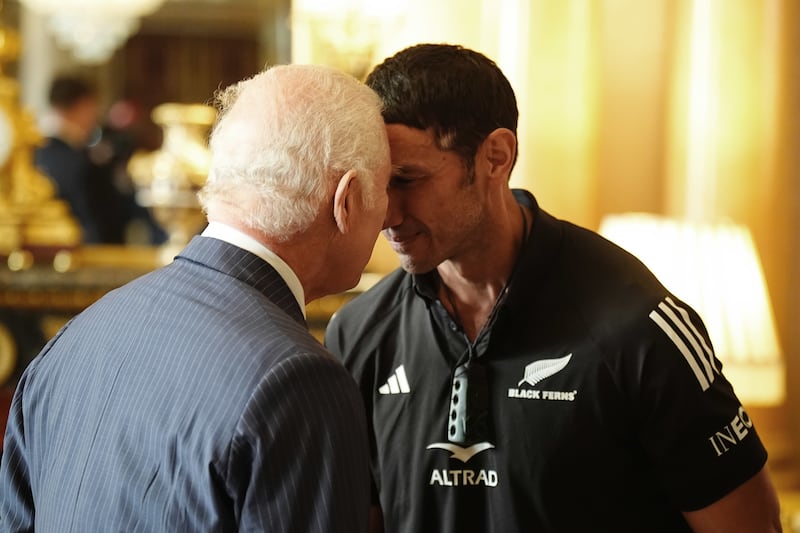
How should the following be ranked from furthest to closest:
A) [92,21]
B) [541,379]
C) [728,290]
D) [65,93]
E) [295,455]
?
[92,21] → [65,93] → [728,290] → [541,379] → [295,455]

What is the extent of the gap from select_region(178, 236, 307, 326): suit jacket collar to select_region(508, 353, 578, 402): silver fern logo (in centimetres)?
45

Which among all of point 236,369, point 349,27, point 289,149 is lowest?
point 236,369

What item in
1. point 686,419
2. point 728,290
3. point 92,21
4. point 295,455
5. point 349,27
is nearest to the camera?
point 295,455

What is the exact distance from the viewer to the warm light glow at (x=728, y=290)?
103 inches

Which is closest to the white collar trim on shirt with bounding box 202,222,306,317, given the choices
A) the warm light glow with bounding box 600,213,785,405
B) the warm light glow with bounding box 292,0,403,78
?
the warm light glow with bounding box 600,213,785,405

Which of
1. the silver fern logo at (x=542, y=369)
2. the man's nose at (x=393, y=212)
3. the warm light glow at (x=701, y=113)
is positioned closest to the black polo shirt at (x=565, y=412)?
the silver fern logo at (x=542, y=369)

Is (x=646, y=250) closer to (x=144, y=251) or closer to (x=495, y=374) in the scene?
(x=495, y=374)

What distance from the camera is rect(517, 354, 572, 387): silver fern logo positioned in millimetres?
1597

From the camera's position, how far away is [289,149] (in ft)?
4.20

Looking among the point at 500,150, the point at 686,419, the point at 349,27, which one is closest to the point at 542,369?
the point at 686,419

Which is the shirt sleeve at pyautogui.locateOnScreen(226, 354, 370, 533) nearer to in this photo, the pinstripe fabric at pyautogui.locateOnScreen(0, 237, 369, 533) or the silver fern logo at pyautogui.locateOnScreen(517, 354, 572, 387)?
the pinstripe fabric at pyautogui.locateOnScreen(0, 237, 369, 533)

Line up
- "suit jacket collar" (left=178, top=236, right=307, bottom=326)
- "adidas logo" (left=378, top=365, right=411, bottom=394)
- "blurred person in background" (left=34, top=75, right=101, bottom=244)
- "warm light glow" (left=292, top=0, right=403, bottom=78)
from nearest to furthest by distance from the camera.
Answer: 1. "suit jacket collar" (left=178, top=236, right=307, bottom=326)
2. "adidas logo" (left=378, top=365, right=411, bottom=394)
3. "warm light glow" (left=292, top=0, right=403, bottom=78)
4. "blurred person in background" (left=34, top=75, right=101, bottom=244)

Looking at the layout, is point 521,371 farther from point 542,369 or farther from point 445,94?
point 445,94

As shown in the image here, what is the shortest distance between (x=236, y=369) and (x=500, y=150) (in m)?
0.65
